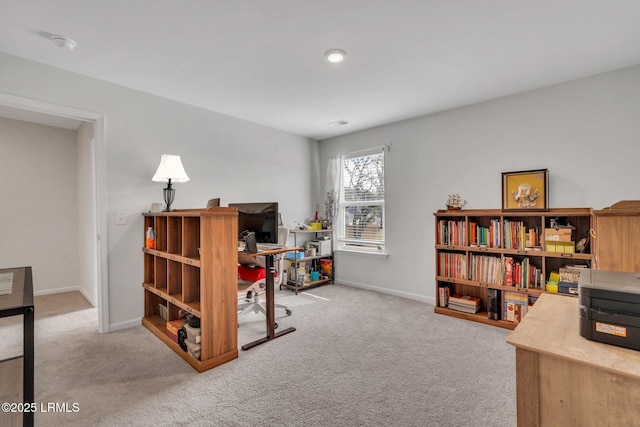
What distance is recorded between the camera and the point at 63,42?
2.23m

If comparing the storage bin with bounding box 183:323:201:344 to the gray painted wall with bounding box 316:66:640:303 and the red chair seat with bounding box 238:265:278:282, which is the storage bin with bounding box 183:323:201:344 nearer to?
the red chair seat with bounding box 238:265:278:282

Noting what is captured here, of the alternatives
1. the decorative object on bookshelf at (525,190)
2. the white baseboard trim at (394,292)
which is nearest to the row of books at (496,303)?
A: the white baseboard trim at (394,292)

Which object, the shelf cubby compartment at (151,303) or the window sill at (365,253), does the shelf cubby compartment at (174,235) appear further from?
the window sill at (365,253)

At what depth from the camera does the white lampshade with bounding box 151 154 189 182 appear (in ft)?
9.96

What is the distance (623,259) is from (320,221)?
3942 millimetres

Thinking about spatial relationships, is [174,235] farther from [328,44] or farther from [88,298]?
[88,298]

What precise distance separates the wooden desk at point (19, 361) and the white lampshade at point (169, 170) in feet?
4.58

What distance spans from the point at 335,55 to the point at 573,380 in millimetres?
2480

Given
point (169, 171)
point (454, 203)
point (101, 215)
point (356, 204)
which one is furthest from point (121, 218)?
point (454, 203)

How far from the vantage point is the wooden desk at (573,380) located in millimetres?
922

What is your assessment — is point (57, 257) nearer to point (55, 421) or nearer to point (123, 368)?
point (123, 368)

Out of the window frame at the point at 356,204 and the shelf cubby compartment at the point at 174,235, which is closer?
the shelf cubby compartment at the point at 174,235

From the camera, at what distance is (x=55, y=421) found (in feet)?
5.57

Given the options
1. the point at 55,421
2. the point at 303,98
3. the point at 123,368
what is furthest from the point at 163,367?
the point at 303,98
